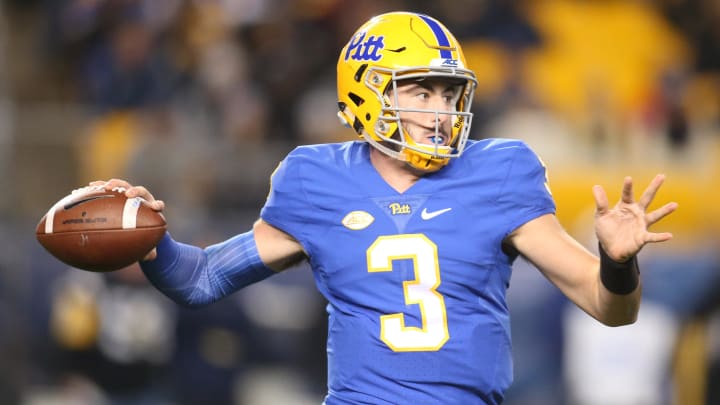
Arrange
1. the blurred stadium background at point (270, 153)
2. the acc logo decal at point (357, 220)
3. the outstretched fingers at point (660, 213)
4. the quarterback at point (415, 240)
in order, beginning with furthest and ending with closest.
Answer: the blurred stadium background at point (270, 153) → the acc logo decal at point (357, 220) → the quarterback at point (415, 240) → the outstretched fingers at point (660, 213)

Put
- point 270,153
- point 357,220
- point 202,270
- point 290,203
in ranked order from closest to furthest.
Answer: point 357,220 < point 290,203 < point 202,270 < point 270,153

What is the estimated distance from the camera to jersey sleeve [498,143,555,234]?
125 inches

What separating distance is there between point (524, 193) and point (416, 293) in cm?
40

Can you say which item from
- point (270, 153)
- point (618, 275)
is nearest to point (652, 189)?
point (618, 275)

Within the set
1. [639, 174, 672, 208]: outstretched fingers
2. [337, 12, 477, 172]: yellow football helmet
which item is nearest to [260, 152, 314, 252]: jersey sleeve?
[337, 12, 477, 172]: yellow football helmet

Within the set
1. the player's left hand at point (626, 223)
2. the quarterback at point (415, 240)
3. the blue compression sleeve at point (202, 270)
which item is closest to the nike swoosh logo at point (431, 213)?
the quarterback at point (415, 240)

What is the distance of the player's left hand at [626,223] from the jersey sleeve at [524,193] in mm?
236

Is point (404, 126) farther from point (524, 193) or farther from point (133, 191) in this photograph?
point (133, 191)

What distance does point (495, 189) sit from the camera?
10.6ft

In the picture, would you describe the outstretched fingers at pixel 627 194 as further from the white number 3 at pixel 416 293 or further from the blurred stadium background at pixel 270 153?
the blurred stadium background at pixel 270 153

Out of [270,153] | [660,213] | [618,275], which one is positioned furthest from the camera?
[270,153]

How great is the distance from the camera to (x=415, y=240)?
3.21 meters

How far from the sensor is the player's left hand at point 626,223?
114 inches

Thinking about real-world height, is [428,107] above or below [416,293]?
above
